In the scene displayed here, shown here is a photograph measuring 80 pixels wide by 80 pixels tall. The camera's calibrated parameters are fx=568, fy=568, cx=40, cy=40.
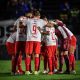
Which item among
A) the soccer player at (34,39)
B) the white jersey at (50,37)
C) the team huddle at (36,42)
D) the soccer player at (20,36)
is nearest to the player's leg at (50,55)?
the team huddle at (36,42)

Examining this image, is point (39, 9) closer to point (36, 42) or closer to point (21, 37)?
point (21, 37)

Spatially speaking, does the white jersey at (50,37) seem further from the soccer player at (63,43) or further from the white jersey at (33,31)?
the soccer player at (63,43)

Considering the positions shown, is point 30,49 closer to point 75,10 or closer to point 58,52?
point 58,52

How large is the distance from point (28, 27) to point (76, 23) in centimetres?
894

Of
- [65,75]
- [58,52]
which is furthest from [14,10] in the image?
[65,75]

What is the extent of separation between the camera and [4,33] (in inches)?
1017

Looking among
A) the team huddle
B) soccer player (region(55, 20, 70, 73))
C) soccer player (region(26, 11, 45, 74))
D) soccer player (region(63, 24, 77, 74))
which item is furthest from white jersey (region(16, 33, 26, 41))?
soccer player (region(63, 24, 77, 74))

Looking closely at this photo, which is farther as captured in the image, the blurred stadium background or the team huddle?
the blurred stadium background

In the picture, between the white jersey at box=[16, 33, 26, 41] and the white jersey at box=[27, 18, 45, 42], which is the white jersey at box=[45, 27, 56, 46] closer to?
the white jersey at box=[27, 18, 45, 42]

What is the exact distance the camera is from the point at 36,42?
16922mm

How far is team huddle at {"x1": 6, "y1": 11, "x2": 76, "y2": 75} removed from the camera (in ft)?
55.6

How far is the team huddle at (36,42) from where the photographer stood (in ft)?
55.6

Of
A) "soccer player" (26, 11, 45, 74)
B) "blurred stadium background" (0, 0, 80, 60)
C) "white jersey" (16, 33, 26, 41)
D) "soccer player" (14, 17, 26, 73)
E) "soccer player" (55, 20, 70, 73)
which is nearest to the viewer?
"soccer player" (26, 11, 45, 74)

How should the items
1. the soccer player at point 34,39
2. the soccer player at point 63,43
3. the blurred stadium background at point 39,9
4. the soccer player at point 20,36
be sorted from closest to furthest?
the soccer player at point 34,39 → the soccer player at point 20,36 → the soccer player at point 63,43 → the blurred stadium background at point 39,9
